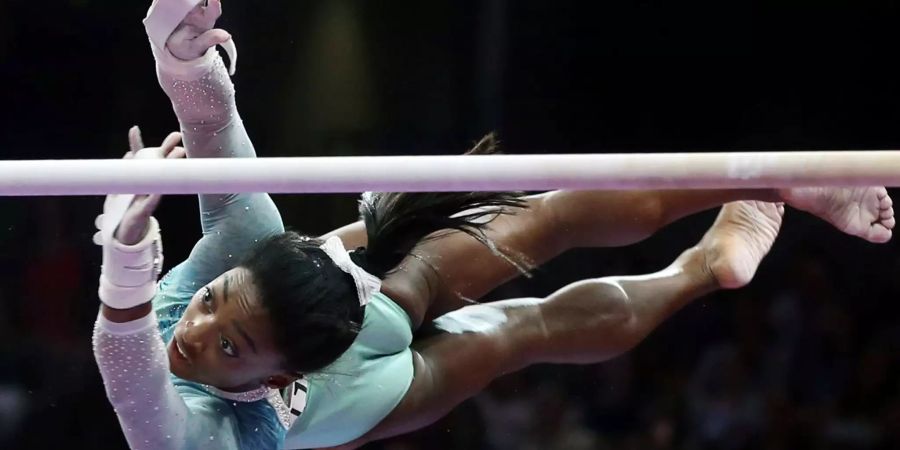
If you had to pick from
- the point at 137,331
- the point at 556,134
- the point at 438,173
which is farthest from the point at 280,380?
the point at 556,134

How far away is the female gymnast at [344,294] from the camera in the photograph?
2.56 ft

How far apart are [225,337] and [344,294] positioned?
11 cm

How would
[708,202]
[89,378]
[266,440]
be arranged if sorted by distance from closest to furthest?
[266,440]
[708,202]
[89,378]

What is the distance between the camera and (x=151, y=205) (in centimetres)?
72

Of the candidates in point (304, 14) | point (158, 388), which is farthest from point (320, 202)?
point (158, 388)

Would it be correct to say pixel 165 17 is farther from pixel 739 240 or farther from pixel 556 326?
pixel 739 240

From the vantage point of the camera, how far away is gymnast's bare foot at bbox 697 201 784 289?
1.10m

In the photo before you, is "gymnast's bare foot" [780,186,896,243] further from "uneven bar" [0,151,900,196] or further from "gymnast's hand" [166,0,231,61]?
"gymnast's hand" [166,0,231,61]

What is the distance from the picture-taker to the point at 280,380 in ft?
2.95

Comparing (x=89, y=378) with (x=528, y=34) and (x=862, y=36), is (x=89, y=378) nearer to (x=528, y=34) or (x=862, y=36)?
(x=528, y=34)

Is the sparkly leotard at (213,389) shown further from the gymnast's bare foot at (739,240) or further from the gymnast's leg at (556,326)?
the gymnast's bare foot at (739,240)

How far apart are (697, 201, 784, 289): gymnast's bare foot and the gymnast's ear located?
0.48 metres

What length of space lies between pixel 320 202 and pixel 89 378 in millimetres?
Result: 432

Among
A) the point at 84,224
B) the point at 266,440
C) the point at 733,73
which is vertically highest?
the point at 733,73
